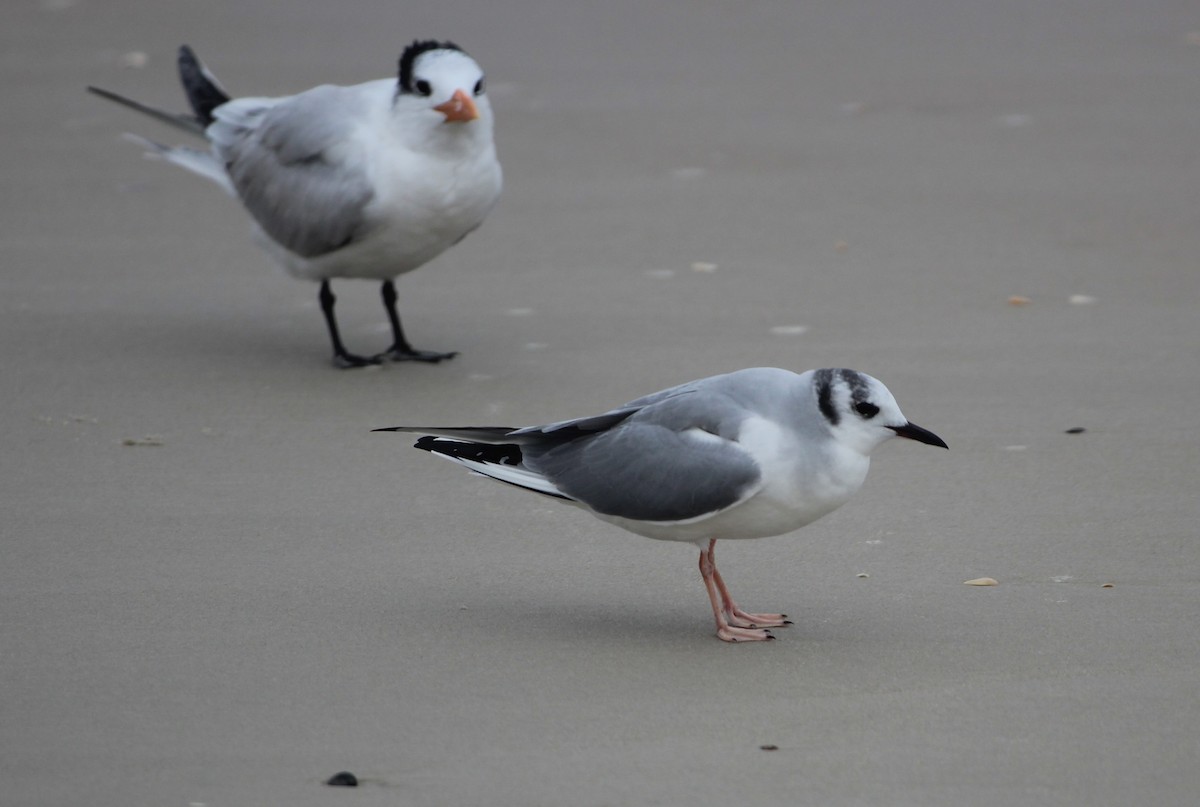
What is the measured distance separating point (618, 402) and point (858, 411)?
2.28 m

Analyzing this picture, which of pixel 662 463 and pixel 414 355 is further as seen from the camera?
pixel 414 355

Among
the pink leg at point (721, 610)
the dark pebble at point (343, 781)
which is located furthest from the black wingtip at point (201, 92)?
the dark pebble at point (343, 781)

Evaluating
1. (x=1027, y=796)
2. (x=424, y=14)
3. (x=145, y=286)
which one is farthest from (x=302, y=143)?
(x=424, y=14)

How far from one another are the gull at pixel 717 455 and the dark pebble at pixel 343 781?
118 centimetres

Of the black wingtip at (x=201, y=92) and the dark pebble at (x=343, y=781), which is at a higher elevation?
the black wingtip at (x=201, y=92)

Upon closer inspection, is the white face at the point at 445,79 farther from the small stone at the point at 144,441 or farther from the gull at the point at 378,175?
the small stone at the point at 144,441

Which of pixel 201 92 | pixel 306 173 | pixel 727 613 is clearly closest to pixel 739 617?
pixel 727 613

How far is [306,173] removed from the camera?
6957 millimetres

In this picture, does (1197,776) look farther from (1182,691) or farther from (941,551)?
(941,551)

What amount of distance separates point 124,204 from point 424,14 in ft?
14.3

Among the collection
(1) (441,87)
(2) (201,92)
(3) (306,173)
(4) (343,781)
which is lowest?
(4) (343,781)

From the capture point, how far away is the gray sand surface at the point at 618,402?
379cm

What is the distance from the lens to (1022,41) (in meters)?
11.6

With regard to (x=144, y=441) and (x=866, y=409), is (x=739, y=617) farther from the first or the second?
(x=144, y=441)
